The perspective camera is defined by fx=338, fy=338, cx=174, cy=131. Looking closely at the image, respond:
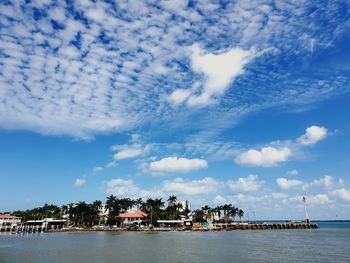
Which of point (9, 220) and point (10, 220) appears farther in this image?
point (10, 220)

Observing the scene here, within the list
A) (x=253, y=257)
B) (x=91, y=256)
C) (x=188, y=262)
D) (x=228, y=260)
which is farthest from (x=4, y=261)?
(x=253, y=257)

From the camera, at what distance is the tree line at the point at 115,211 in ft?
476

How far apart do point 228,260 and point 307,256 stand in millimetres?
13048

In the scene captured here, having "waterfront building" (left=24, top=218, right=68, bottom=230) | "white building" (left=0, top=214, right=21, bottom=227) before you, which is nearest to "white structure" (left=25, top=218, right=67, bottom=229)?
"waterfront building" (left=24, top=218, right=68, bottom=230)

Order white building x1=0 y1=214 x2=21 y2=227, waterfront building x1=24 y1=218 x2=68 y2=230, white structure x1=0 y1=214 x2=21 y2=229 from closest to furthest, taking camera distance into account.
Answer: white structure x1=0 y1=214 x2=21 y2=229 → white building x1=0 y1=214 x2=21 y2=227 → waterfront building x1=24 y1=218 x2=68 y2=230

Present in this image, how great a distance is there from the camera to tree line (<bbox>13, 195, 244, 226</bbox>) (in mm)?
145000

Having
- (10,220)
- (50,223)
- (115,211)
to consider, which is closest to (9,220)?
(10,220)

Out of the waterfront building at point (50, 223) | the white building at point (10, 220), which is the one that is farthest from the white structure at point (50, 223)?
the white building at point (10, 220)

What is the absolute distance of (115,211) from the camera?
144m

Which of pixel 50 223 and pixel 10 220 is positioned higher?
pixel 10 220

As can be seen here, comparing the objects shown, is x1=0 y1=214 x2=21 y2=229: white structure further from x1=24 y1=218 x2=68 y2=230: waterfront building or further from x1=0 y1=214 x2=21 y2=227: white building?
x1=24 y1=218 x2=68 y2=230: waterfront building

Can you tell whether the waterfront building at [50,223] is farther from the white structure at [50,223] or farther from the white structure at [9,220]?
the white structure at [9,220]

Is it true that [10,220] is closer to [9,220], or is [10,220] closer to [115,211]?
[9,220]

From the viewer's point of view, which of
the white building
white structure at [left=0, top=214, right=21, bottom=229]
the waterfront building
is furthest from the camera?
the waterfront building
